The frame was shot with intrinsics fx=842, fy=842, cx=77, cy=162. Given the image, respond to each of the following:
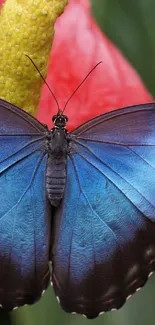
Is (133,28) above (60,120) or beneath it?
above

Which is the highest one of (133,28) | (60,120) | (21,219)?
(133,28)

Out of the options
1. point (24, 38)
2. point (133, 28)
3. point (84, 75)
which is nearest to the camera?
point (24, 38)

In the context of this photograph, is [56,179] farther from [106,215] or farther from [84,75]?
[84,75]

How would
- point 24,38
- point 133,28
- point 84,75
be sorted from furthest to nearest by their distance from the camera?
1. point 133,28
2. point 84,75
3. point 24,38

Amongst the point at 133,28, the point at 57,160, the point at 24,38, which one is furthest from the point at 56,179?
the point at 133,28

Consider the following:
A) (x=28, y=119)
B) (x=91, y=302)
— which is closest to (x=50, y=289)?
(x=91, y=302)

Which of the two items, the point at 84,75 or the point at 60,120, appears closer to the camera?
the point at 60,120
